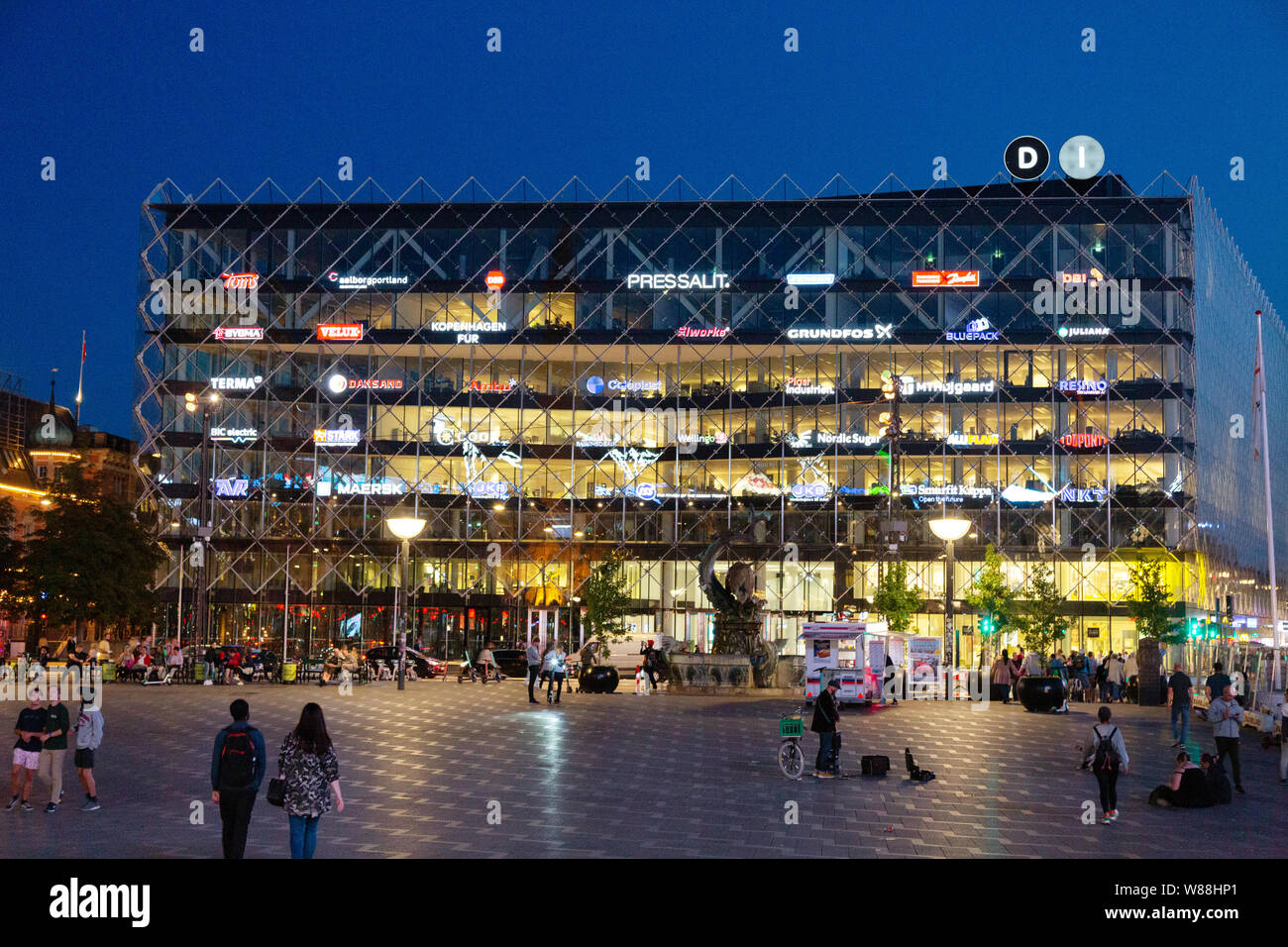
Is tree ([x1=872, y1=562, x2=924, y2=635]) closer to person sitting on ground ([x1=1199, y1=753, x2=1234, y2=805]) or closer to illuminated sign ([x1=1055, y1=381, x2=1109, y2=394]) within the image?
illuminated sign ([x1=1055, y1=381, x2=1109, y2=394])

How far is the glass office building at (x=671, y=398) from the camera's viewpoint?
59.4 m

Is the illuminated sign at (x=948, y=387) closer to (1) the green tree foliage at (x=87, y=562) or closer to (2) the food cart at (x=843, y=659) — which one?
(2) the food cart at (x=843, y=659)

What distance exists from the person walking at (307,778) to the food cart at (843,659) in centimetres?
2504

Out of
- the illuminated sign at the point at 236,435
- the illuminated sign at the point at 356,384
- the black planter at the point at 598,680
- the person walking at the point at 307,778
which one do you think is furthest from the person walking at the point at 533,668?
the illuminated sign at the point at 236,435

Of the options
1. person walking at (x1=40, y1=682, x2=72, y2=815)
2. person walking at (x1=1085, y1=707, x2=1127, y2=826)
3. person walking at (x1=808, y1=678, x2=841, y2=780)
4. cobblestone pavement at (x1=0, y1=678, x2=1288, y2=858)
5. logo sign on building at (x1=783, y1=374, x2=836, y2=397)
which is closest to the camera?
cobblestone pavement at (x1=0, y1=678, x2=1288, y2=858)

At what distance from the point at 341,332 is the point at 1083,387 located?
118 feet

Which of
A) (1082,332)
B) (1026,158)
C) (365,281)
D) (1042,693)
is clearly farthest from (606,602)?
(1026,158)

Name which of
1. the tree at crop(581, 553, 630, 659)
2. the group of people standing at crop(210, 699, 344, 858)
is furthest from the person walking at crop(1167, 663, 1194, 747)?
the tree at crop(581, 553, 630, 659)

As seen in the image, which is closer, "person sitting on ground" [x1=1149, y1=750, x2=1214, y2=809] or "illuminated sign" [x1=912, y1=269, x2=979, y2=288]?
"person sitting on ground" [x1=1149, y1=750, x2=1214, y2=809]

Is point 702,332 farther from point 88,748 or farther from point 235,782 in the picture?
point 235,782

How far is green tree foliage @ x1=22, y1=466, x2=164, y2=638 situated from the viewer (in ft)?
177

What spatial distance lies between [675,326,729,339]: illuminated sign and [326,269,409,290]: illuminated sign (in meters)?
14.1

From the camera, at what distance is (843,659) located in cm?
3559
